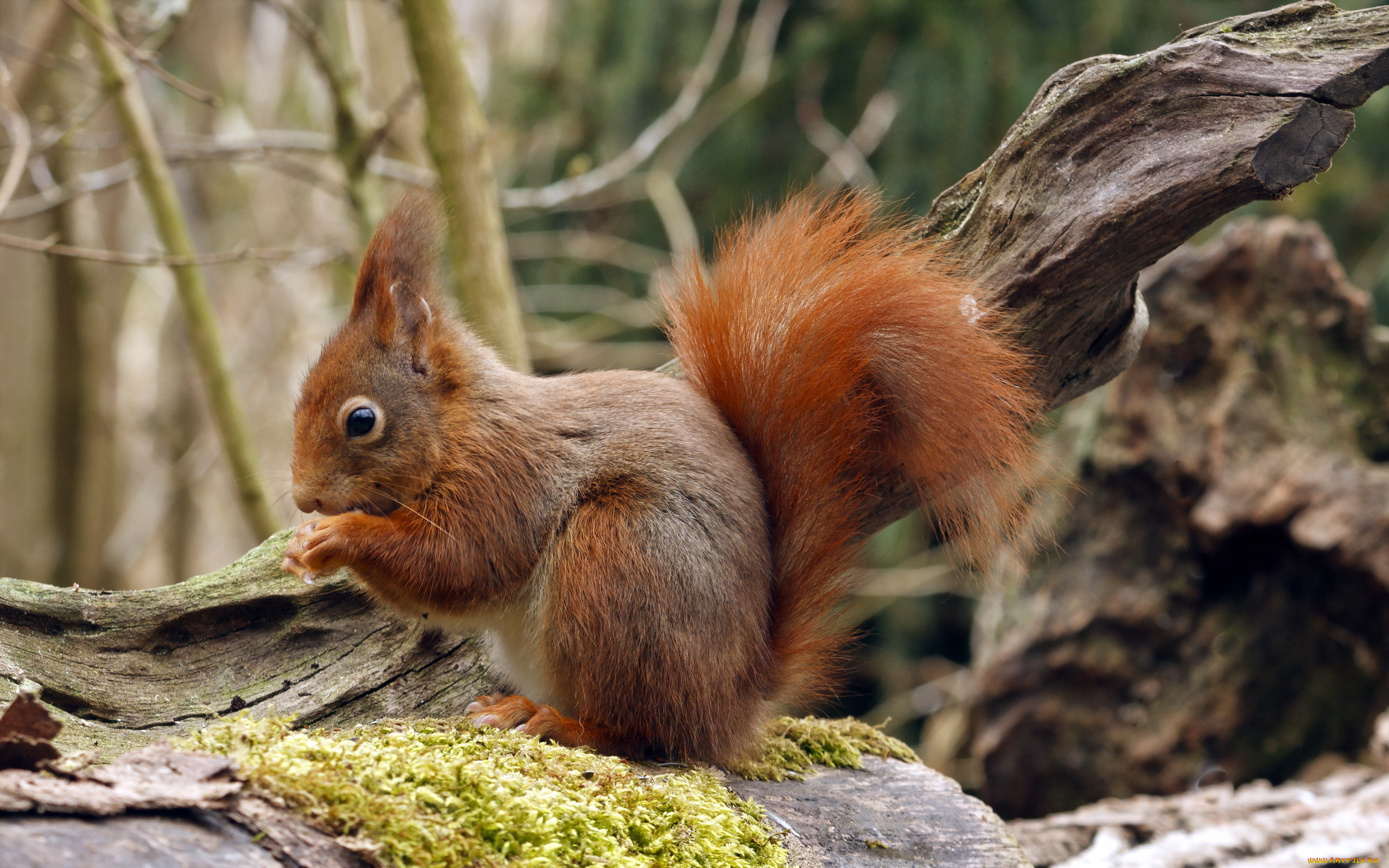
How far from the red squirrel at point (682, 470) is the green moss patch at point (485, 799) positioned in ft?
0.56

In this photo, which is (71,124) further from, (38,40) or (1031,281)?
(1031,281)

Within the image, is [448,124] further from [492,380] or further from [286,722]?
[286,722]

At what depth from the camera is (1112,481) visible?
3.08m

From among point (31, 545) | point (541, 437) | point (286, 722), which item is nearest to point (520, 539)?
point (541, 437)

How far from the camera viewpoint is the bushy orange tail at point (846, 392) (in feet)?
5.57

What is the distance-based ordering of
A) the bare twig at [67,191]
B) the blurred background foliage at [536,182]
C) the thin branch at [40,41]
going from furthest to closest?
the blurred background foliage at [536,182], the thin branch at [40,41], the bare twig at [67,191]

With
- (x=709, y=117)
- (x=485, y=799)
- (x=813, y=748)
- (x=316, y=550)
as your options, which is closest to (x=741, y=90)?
(x=709, y=117)

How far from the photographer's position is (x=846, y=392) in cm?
173

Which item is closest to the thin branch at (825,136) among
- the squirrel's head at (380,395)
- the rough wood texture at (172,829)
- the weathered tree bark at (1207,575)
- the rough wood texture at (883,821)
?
the weathered tree bark at (1207,575)

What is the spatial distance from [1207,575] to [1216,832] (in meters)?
0.98

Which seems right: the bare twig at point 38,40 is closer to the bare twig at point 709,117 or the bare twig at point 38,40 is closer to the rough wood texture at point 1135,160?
the bare twig at point 709,117

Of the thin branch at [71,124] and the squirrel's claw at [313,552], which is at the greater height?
the thin branch at [71,124]

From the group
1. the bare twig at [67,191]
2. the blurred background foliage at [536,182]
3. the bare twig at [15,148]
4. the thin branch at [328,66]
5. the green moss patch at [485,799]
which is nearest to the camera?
the green moss patch at [485,799]

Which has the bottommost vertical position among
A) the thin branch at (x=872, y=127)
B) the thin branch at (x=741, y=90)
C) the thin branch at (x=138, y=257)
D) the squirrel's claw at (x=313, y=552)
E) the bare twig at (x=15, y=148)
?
the squirrel's claw at (x=313, y=552)
